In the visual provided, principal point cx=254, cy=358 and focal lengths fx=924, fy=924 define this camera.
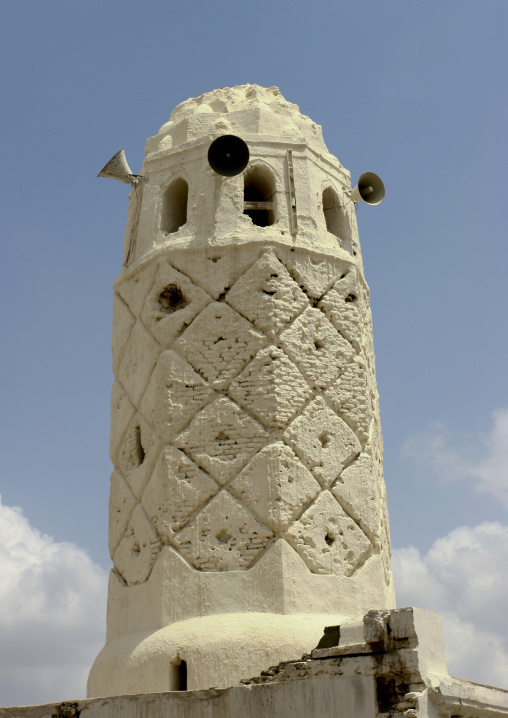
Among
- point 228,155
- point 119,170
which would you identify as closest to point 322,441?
point 228,155

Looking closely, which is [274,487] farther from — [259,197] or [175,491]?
[259,197]

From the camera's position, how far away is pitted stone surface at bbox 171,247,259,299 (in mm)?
9867

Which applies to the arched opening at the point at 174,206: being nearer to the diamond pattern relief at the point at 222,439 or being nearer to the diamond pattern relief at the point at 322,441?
the diamond pattern relief at the point at 222,439

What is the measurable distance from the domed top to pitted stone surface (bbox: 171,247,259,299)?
1543 millimetres

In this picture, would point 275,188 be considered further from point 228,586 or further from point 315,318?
point 228,586

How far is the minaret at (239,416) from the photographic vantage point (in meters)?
8.66

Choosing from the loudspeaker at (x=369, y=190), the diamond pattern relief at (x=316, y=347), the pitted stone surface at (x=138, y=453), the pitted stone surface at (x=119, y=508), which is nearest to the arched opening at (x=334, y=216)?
the loudspeaker at (x=369, y=190)

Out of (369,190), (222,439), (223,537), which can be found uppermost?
(369,190)

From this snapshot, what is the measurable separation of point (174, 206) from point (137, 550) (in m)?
4.03

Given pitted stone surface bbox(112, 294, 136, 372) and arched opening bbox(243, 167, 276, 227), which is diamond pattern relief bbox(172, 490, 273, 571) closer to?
pitted stone surface bbox(112, 294, 136, 372)

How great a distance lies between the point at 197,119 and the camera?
10859 mm

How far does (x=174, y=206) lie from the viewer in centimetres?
1088

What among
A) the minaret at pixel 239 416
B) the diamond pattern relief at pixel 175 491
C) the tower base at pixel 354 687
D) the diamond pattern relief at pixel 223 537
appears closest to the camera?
the tower base at pixel 354 687

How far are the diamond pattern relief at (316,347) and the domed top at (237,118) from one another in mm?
2312
